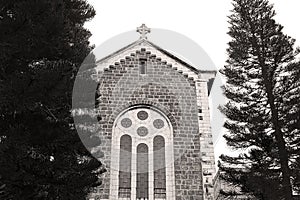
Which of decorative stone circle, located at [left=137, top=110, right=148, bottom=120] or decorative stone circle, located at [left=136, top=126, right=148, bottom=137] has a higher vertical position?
decorative stone circle, located at [left=137, top=110, right=148, bottom=120]

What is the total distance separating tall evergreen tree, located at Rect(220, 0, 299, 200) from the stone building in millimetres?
2364

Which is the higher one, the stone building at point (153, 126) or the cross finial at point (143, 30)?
the cross finial at point (143, 30)

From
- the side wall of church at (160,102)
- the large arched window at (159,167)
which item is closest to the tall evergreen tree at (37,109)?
the large arched window at (159,167)

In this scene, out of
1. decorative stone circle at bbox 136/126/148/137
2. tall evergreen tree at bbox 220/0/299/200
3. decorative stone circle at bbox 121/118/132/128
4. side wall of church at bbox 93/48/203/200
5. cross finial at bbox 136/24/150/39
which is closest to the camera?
tall evergreen tree at bbox 220/0/299/200

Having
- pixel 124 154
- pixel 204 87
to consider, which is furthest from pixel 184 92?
pixel 124 154

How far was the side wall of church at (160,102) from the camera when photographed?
47.7 feet

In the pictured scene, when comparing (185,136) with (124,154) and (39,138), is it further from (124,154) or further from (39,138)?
(39,138)

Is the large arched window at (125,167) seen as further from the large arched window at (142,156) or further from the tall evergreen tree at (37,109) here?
the tall evergreen tree at (37,109)

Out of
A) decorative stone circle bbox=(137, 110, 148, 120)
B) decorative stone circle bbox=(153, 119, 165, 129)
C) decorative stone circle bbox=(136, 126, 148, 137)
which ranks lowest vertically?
decorative stone circle bbox=(136, 126, 148, 137)

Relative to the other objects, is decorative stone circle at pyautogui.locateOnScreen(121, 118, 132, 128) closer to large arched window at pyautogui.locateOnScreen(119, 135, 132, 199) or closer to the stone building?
the stone building

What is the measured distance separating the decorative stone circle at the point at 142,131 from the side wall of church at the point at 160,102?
44.4 inches

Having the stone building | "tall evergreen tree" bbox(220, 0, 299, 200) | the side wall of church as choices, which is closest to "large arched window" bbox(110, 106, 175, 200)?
the stone building

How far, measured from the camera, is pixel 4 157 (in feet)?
25.1

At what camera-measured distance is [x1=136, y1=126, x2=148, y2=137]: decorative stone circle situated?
15.6 m
